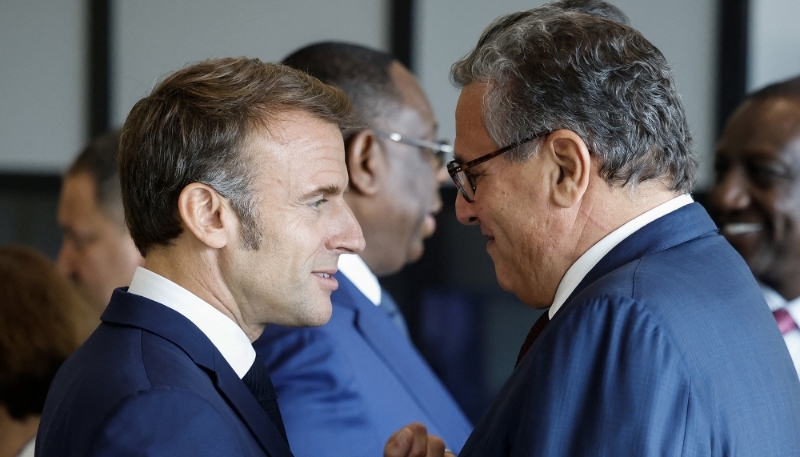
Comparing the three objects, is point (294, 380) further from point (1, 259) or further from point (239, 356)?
point (1, 259)

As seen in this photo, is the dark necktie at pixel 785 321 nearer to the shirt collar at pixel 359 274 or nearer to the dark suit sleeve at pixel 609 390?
the shirt collar at pixel 359 274

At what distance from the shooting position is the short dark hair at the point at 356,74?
2285 millimetres

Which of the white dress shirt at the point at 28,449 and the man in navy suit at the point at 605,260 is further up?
the man in navy suit at the point at 605,260

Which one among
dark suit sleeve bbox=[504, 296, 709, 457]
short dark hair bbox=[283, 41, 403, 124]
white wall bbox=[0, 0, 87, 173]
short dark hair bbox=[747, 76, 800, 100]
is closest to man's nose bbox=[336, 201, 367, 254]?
dark suit sleeve bbox=[504, 296, 709, 457]

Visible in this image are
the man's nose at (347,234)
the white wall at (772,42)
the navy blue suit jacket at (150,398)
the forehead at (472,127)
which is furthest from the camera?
the white wall at (772,42)

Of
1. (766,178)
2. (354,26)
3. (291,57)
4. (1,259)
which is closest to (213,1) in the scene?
(354,26)

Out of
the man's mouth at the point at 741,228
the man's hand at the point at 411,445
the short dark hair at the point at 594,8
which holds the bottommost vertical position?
the man's hand at the point at 411,445

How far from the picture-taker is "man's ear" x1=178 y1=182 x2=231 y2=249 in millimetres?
1386

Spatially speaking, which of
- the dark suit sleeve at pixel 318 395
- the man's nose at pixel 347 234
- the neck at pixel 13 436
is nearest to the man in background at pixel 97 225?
the neck at pixel 13 436

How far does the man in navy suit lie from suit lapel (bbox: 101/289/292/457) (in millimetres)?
241

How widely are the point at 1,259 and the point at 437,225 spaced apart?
2091 millimetres

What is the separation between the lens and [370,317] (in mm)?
2074

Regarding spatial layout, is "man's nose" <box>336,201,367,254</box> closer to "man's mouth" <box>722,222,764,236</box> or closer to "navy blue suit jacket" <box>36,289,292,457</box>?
"navy blue suit jacket" <box>36,289,292,457</box>

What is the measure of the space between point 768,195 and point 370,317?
1.00 m
